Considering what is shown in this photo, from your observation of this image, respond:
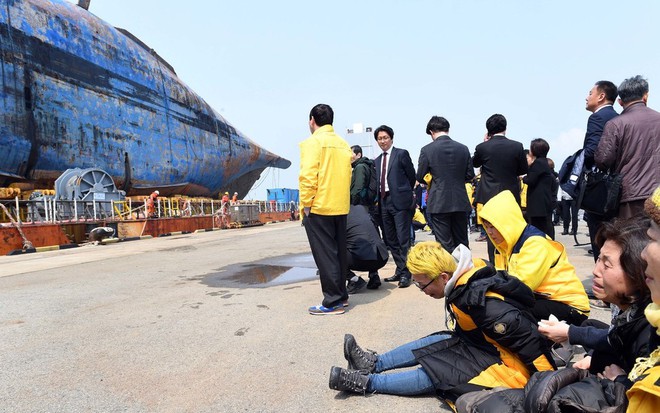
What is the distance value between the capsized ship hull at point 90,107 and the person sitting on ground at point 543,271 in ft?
59.6

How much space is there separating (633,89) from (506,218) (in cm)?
176

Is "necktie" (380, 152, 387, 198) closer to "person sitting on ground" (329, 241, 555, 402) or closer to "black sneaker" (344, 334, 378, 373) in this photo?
"person sitting on ground" (329, 241, 555, 402)

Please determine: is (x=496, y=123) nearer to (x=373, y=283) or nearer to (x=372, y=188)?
(x=372, y=188)

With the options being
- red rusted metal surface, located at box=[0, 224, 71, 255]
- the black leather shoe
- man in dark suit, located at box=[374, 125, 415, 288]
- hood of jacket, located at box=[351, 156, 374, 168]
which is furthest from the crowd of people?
red rusted metal surface, located at box=[0, 224, 71, 255]

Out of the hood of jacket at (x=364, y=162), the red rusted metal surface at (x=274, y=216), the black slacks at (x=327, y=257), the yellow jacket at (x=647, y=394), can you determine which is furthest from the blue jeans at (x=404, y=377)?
the red rusted metal surface at (x=274, y=216)

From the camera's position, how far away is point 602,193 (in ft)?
11.0

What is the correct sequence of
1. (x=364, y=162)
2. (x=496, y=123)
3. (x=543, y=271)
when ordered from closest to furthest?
1. (x=543, y=271)
2. (x=496, y=123)
3. (x=364, y=162)

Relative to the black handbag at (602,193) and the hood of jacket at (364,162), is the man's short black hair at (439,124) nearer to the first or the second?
the hood of jacket at (364,162)

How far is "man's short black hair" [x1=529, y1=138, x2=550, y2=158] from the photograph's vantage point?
4.90 m

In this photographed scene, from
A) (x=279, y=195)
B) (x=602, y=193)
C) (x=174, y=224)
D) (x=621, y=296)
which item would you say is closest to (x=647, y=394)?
(x=621, y=296)

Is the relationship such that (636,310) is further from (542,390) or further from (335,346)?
(335,346)

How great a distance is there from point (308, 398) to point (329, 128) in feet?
8.03

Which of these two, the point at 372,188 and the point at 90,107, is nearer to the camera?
the point at 372,188

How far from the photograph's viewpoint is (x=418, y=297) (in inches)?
166
